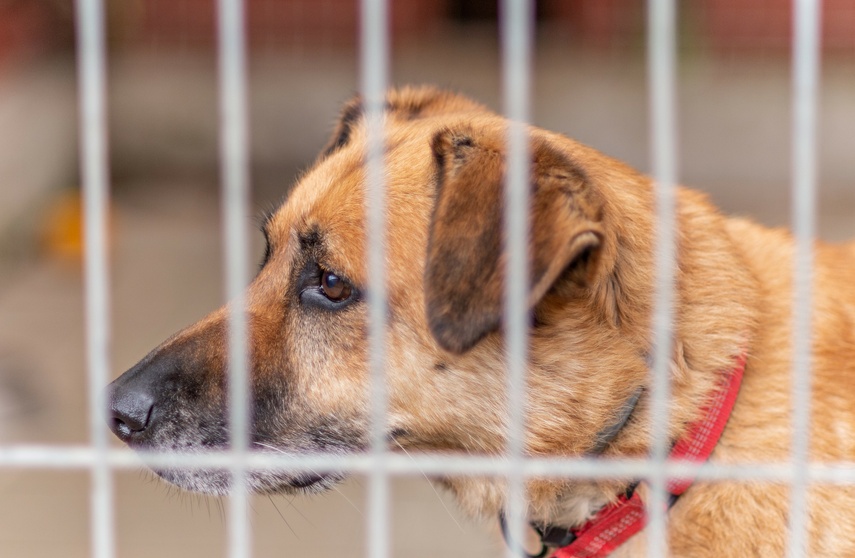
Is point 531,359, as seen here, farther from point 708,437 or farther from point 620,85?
point 620,85

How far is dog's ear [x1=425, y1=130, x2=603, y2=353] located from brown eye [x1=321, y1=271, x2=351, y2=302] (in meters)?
0.35

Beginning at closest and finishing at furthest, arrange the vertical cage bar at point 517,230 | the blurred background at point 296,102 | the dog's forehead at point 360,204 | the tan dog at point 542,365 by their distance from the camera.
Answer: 1. the vertical cage bar at point 517,230
2. the tan dog at point 542,365
3. the dog's forehead at point 360,204
4. the blurred background at point 296,102

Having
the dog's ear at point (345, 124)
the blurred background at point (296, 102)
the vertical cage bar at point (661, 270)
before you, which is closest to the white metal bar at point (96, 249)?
the vertical cage bar at point (661, 270)

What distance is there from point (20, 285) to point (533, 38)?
5386mm

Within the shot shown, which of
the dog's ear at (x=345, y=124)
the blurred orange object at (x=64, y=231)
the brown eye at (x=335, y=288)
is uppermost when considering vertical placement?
the dog's ear at (x=345, y=124)

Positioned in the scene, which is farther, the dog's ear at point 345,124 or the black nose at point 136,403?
the dog's ear at point 345,124

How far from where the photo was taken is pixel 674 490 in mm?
1995

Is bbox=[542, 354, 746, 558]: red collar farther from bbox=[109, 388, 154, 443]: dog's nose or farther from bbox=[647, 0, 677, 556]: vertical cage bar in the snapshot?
bbox=[109, 388, 154, 443]: dog's nose

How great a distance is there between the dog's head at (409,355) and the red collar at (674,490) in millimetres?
113

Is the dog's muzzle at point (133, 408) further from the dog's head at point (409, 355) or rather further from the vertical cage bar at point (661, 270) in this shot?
the vertical cage bar at point (661, 270)

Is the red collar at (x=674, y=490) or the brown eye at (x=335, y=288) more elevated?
the brown eye at (x=335, y=288)

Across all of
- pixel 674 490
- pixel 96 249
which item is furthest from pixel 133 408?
pixel 674 490

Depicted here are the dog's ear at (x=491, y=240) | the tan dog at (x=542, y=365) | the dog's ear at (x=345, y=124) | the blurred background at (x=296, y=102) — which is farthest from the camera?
the blurred background at (x=296, y=102)

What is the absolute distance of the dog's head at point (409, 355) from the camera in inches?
81.7
